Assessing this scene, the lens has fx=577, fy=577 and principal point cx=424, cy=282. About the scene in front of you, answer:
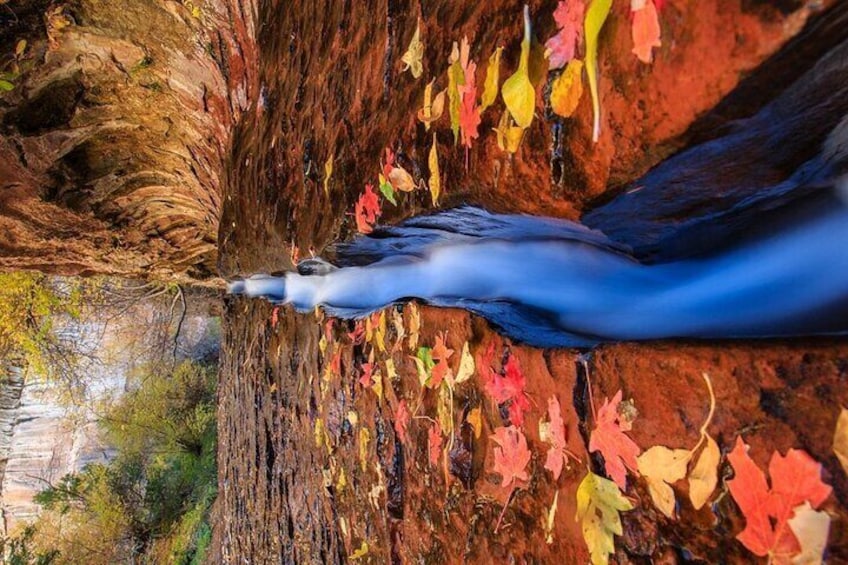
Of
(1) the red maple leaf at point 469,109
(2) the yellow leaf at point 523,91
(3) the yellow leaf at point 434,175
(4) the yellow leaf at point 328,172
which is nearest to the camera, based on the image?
(2) the yellow leaf at point 523,91

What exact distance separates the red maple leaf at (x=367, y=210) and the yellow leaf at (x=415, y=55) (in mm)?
256

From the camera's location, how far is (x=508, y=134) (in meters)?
0.77

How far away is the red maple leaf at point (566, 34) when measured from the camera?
63cm

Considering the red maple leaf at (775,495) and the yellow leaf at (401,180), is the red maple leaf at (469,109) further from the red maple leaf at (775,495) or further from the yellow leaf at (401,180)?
the red maple leaf at (775,495)

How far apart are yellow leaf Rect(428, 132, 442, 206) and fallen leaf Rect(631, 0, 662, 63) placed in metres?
0.44

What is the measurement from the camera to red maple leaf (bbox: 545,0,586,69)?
0.63 metres

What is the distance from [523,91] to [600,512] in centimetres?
51

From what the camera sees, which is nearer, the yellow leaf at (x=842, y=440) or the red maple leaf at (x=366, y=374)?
the yellow leaf at (x=842, y=440)

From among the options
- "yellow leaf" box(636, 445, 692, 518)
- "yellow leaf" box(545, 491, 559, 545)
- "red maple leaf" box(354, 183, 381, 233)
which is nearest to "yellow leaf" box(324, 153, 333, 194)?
"red maple leaf" box(354, 183, 381, 233)

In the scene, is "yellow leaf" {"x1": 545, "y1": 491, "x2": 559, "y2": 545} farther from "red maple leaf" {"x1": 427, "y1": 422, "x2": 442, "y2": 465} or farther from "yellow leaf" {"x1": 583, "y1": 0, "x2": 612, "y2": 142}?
"yellow leaf" {"x1": 583, "y1": 0, "x2": 612, "y2": 142}

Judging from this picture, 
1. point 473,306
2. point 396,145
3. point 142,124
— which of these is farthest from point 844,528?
point 142,124

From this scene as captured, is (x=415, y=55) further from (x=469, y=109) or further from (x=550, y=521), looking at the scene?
(x=550, y=521)

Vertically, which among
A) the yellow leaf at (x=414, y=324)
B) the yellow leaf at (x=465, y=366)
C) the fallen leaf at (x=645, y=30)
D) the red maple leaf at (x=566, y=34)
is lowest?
the yellow leaf at (x=465, y=366)

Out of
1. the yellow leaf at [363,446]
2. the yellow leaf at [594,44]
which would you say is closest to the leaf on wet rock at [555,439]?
the yellow leaf at [594,44]
